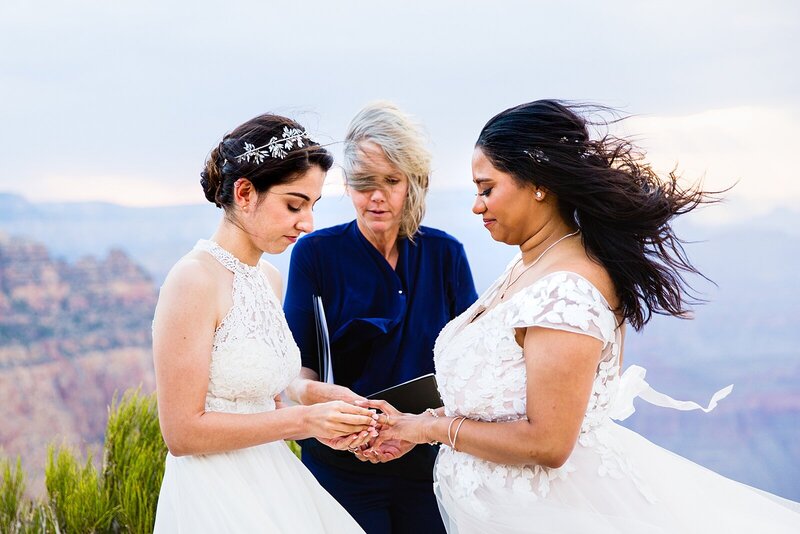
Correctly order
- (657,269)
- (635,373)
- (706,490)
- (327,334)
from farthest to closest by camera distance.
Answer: (327,334), (635,373), (706,490), (657,269)

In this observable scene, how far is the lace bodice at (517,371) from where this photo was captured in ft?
6.61

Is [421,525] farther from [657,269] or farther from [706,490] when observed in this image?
[657,269]

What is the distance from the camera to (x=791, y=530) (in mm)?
2227

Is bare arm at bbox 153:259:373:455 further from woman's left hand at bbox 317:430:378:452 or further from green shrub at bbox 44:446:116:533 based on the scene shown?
green shrub at bbox 44:446:116:533

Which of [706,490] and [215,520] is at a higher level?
[215,520]

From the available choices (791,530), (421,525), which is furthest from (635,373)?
(421,525)

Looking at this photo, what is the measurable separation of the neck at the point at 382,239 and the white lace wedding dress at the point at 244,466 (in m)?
0.68

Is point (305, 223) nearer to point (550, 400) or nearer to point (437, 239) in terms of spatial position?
point (437, 239)

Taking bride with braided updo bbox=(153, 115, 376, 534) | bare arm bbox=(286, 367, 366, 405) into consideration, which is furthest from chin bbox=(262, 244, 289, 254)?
bare arm bbox=(286, 367, 366, 405)

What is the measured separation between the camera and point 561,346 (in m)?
1.98

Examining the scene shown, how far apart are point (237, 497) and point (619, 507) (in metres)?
1.07

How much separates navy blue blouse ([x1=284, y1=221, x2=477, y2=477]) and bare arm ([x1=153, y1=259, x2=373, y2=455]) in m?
0.74

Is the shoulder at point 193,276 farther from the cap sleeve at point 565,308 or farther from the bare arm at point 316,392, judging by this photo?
the cap sleeve at point 565,308

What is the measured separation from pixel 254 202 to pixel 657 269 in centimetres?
119
